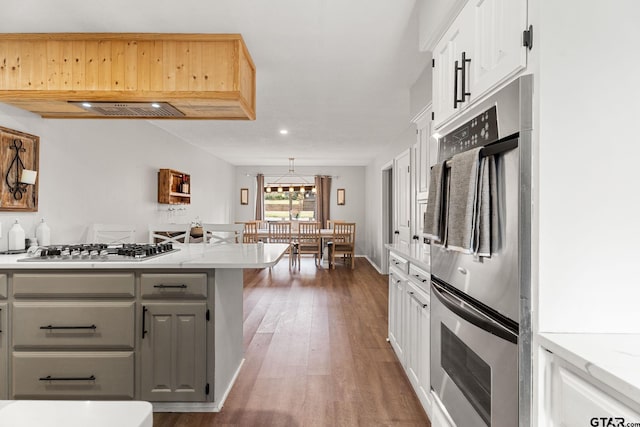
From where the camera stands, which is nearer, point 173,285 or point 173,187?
point 173,285

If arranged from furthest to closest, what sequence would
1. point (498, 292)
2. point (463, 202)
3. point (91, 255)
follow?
1. point (91, 255)
2. point (463, 202)
3. point (498, 292)

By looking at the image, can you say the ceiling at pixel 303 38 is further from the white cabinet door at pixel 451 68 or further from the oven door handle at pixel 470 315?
the oven door handle at pixel 470 315

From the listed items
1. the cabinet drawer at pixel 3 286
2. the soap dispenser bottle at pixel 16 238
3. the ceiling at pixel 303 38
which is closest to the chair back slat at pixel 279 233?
the ceiling at pixel 303 38

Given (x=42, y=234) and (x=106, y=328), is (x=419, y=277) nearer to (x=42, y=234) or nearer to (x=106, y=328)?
(x=106, y=328)

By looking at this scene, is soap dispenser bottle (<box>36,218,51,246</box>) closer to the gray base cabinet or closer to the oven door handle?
the gray base cabinet

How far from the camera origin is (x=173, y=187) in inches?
216

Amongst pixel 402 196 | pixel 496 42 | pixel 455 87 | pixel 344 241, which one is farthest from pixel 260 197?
pixel 496 42

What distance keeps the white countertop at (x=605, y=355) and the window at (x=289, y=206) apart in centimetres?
890

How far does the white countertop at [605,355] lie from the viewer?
0.68m

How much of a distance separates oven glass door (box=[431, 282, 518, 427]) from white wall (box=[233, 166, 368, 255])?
7.89m

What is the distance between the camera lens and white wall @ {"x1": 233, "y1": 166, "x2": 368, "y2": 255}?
9.59 meters

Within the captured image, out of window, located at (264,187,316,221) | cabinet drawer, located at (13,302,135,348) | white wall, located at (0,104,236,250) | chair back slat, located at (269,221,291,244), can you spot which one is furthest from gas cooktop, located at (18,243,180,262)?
window, located at (264,187,316,221)

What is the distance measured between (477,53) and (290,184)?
8619mm

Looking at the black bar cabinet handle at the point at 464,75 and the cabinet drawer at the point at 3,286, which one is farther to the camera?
the cabinet drawer at the point at 3,286
